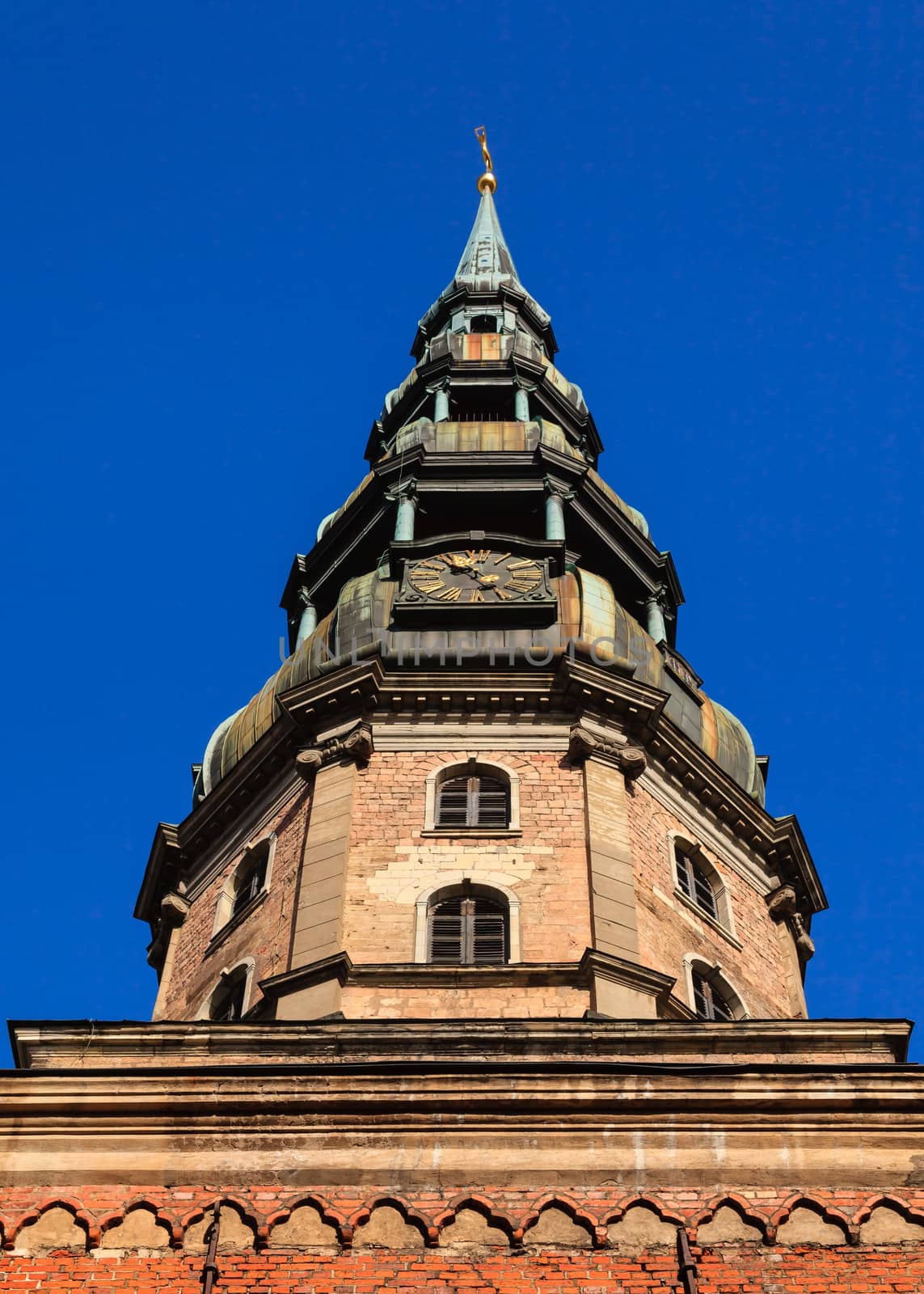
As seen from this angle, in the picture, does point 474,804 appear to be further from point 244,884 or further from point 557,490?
point 557,490

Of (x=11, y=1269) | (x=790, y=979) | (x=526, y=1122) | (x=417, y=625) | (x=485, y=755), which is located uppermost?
(x=417, y=625)

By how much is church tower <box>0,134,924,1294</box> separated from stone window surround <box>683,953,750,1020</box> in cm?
6

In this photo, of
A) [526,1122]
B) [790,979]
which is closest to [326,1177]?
[526,1122]

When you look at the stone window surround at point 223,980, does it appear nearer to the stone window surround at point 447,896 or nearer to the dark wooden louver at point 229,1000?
the dark wooden louver at point 229,1000

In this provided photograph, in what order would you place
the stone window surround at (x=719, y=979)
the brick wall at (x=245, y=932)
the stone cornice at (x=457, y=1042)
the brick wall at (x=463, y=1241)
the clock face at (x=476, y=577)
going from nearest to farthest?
the brick wall at (x=463, y=1241)
the stone cornice at (x=457, y=1042)
the brick wall at (x=245, y=932)
the stone window surround at (x=719, y=979)
the clock face at (x=476, y=577)

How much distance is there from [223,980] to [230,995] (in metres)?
0.18

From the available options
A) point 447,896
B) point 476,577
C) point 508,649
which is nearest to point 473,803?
point 447,896

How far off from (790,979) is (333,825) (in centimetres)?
639

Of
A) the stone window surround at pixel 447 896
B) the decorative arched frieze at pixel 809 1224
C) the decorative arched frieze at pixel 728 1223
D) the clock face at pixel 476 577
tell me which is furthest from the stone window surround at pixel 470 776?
the decorative arched frieze at pixel 809 1224

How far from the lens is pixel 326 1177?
1806cm

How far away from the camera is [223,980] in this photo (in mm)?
25703

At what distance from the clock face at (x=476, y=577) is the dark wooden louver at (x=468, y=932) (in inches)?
235

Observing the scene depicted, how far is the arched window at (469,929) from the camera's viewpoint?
24.0m

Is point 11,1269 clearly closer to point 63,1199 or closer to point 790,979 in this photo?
point 63,1199
